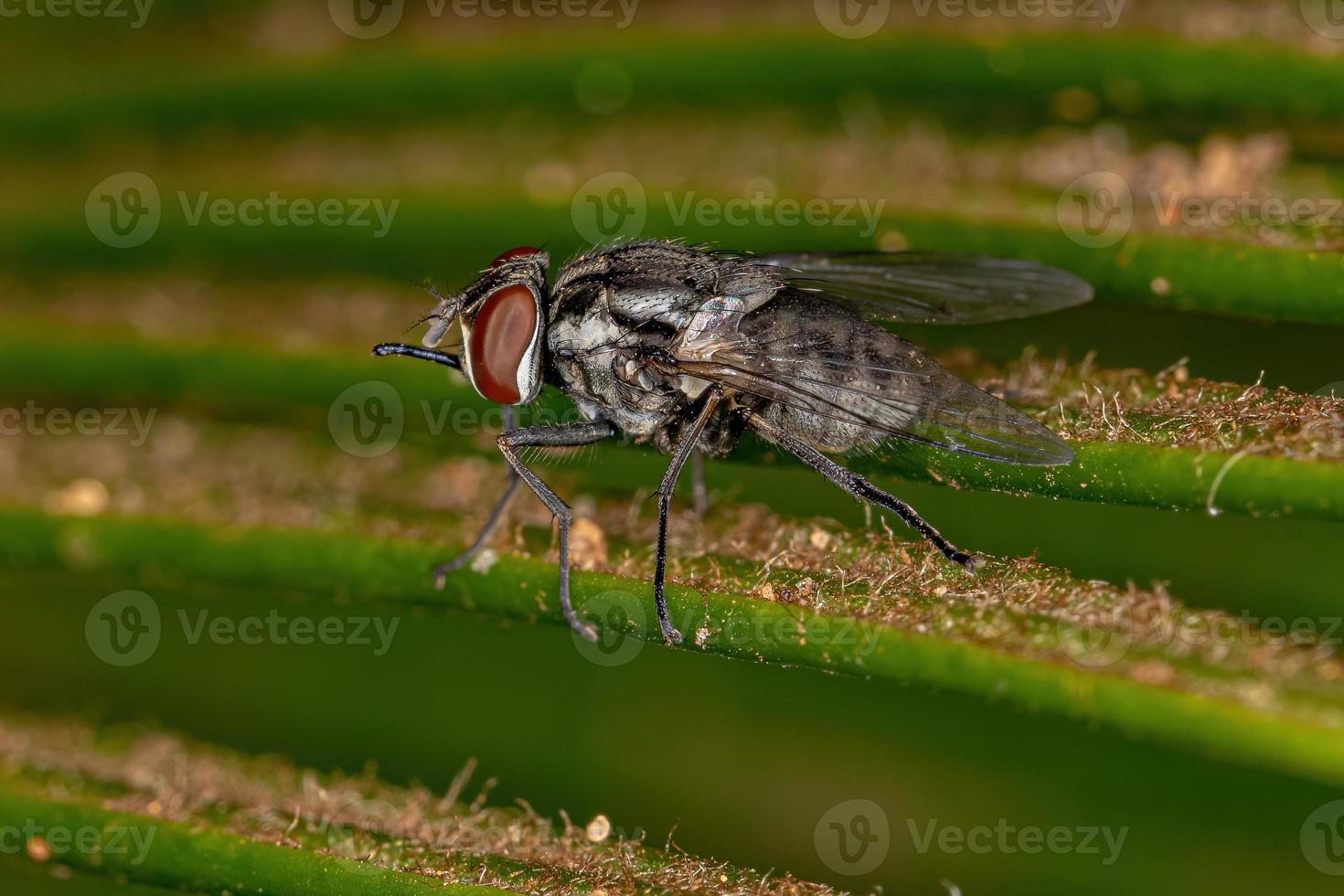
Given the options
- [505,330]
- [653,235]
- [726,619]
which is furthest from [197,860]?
[653,235]

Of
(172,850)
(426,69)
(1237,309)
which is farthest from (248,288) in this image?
(1237,309)

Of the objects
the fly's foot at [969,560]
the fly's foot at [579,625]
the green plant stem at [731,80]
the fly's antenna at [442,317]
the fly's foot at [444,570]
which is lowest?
the fly's foot at [579,625]

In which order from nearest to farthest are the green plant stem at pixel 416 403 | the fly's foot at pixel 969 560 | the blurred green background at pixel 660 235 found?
the green plant stem at pixel 416 403, the fly's foot at pixel 969 560, the blurred green background at pixel 660 235

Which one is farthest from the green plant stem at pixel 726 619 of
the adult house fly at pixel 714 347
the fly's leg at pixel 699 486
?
the fly's leg at pixel 699 486

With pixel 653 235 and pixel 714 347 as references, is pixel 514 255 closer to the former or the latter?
pixel 653 235

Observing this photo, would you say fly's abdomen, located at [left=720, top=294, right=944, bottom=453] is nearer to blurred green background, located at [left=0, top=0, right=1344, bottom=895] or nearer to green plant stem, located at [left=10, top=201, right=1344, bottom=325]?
blurred green background, located at [left=0, top=0, right=1344, bottom=895]

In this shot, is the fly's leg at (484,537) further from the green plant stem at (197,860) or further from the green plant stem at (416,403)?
the green plant stem at (197,860)

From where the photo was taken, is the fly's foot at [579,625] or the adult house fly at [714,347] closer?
the fly's foot at [579,625]
